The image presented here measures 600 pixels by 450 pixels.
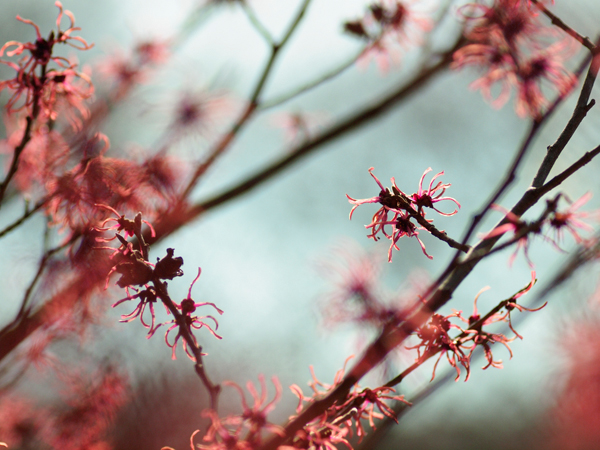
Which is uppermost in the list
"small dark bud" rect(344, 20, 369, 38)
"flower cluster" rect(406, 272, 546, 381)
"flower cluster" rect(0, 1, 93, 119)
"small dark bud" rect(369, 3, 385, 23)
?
"small dark bud" rect(344, 20, 369, 38)

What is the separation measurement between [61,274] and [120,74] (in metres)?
0.95

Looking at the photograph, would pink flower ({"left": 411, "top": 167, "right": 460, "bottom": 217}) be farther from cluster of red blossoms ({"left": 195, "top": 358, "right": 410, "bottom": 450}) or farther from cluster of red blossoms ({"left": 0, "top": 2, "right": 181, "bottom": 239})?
cluster of red blossoms ({"left": 0, "top": 2, "right": 181, "bottom": 239})

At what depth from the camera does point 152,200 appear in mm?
810

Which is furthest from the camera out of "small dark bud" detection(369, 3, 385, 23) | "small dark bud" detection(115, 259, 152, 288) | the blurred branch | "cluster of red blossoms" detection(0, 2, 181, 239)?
"small dark bud" detection(369, 3, 385, 23)

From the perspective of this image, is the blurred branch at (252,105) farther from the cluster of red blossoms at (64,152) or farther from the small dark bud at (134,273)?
the small dark bud at (134,273)

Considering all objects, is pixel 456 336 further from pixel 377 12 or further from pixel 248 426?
pixel 377 12

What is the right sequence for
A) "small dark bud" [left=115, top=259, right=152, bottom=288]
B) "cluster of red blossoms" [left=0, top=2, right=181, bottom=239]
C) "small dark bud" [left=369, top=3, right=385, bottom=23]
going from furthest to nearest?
"small dark bud" [left=369, top=3, right=385, bottom=23]
"cluster of red blossoms" [left=0, top=2, right=181, bottom=239]
"small dark bud" [left=115, top=259, right=152, bottom=288]

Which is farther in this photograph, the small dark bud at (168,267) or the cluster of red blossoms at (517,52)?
the cluster of red blossoms at (517,52)

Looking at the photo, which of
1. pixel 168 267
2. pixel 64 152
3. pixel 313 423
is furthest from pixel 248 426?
pixel 64 152

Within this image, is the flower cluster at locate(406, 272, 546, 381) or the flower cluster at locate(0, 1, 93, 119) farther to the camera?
the flower cluster at locate(0, 1, 93, 119)

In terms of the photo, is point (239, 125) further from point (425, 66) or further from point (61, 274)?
point (425, 66)

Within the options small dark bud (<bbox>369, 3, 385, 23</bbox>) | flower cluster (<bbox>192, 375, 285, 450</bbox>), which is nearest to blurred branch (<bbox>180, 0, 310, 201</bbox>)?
small dark bud (<bbox>369, 3, 385, 23</bbox>)

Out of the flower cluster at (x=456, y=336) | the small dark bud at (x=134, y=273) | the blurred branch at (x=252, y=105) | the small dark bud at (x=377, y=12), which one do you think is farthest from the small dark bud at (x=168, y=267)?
the small dark bud at (x=377, y=12)

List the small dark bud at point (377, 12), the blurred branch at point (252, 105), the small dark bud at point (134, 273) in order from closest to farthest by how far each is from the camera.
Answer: the small dark bud at point (134, 273) → the blurred branch at point (252, 105) → the small dark bud at point (377, 12)
